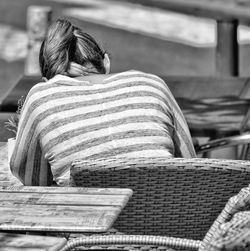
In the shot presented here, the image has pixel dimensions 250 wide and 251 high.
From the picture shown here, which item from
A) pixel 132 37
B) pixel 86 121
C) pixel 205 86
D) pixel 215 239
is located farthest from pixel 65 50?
pixel 132 37

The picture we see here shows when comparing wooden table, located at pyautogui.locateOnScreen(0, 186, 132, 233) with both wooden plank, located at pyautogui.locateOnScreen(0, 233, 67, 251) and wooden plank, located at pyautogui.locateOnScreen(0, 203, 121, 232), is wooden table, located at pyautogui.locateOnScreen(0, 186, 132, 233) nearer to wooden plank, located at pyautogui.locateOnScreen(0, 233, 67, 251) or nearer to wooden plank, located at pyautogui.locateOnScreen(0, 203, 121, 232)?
wooden plank, located at pyautogui.locateOnScreen(0, 203, 121, 232)

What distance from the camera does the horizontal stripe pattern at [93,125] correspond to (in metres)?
2.85

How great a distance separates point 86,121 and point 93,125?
3 cm

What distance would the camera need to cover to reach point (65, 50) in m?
3.12

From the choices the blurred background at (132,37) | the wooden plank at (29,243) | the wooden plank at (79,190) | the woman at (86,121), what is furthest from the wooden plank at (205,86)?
the blurred background at (132,37)

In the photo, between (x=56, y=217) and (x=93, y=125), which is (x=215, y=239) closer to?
(x=56, y=217)

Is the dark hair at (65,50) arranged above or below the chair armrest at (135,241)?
above

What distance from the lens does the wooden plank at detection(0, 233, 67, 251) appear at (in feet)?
6.17

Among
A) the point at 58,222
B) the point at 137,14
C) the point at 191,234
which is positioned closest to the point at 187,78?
the point at 191,234

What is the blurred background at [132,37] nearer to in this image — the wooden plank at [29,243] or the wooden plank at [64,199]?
the wooden plank at [64,199]

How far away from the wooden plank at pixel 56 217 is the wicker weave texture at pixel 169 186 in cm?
19

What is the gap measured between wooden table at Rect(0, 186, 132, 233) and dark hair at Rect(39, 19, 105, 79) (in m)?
0.68

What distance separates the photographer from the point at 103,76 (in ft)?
10.0

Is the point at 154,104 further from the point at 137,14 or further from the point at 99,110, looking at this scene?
the point at 137,14
